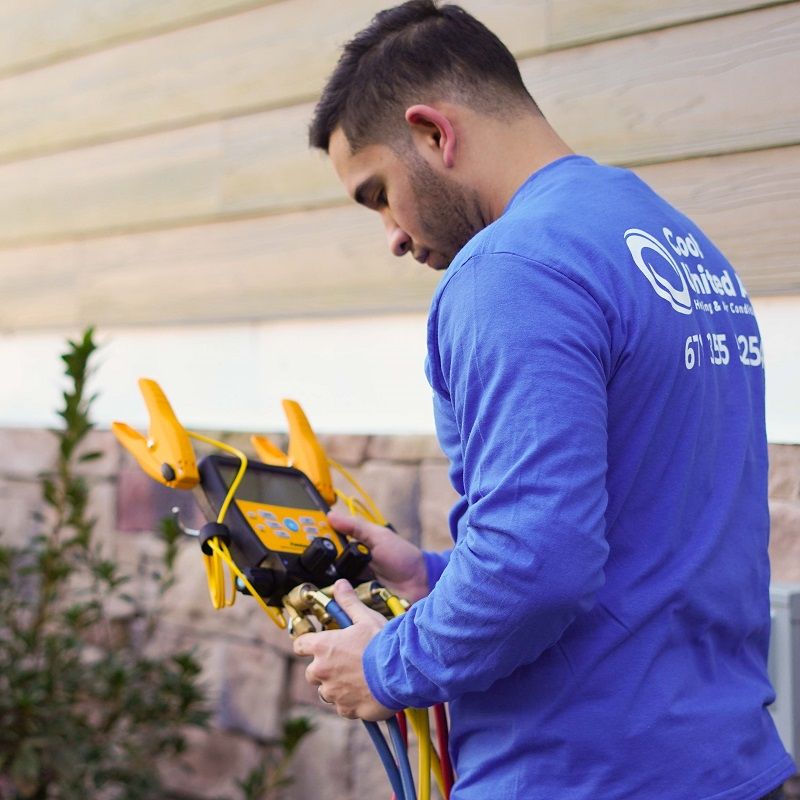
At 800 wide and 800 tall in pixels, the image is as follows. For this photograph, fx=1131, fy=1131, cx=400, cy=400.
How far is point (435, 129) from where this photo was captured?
1.50m

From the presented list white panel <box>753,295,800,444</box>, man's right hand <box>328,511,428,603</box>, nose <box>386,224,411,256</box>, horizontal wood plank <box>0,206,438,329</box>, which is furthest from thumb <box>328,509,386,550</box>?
horizontal wood plank <box>0,206,438,329</box>

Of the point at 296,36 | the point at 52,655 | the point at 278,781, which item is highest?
the point at 296,36

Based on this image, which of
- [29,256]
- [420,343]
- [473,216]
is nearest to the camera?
[473,216]

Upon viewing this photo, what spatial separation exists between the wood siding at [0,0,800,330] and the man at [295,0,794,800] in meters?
0.84

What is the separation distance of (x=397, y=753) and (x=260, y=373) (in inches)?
68.6

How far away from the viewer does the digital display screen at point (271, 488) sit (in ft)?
5.60

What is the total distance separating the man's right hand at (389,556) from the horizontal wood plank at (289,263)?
2.89 feet

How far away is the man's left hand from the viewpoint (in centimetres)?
135

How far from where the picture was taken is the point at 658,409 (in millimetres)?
1268

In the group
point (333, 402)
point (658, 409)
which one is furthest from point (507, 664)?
point (333, 402)

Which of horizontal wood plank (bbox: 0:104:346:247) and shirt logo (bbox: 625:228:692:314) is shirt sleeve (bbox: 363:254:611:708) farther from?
horizontal wood plank (bbox: 0:104:346:247)

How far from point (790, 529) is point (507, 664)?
1058mm

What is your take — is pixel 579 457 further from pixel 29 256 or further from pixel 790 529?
pixel 29 256

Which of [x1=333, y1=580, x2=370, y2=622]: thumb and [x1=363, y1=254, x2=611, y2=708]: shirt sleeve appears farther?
[x1=333, y1=580, x2=370, y2=622]: thumb
